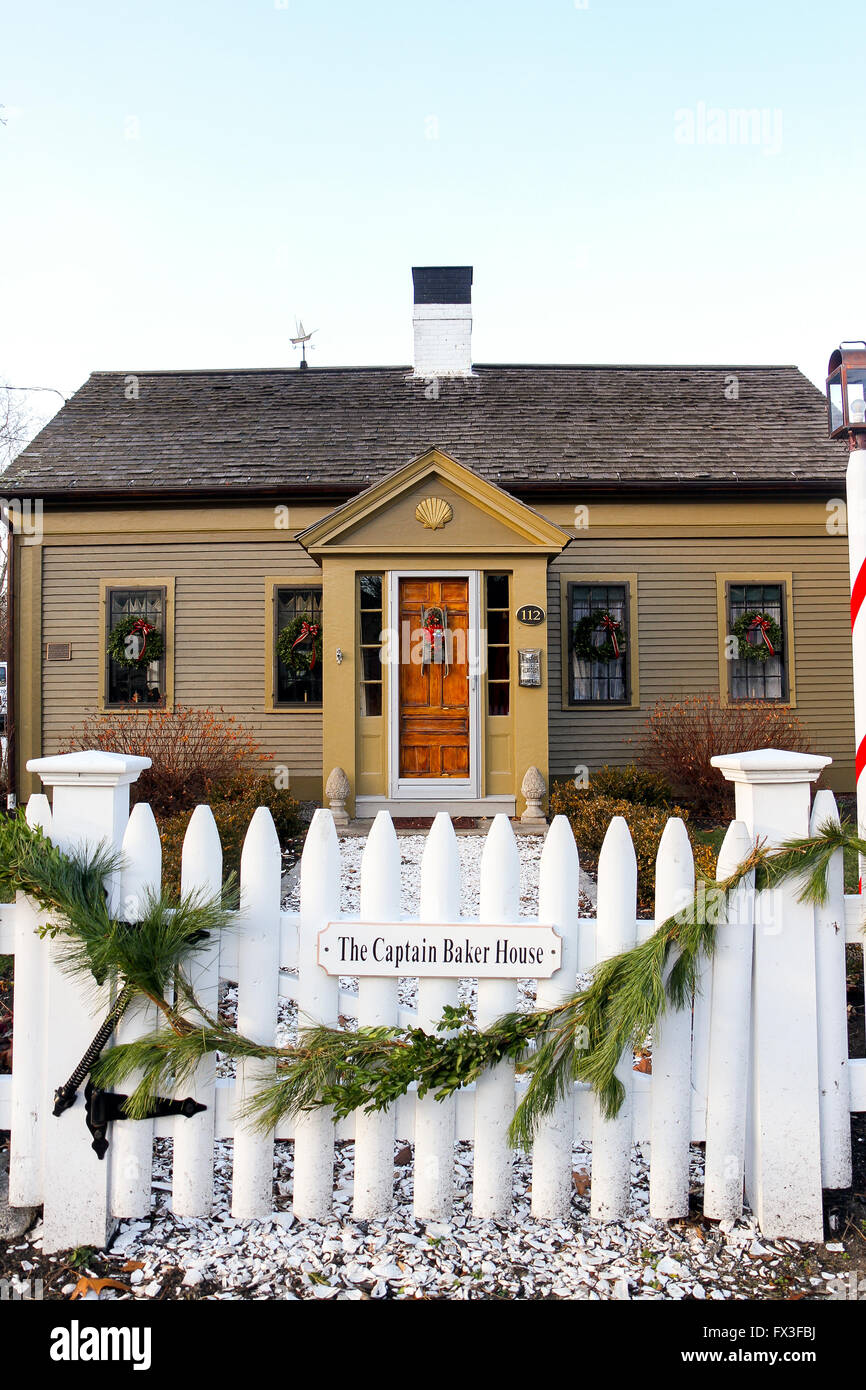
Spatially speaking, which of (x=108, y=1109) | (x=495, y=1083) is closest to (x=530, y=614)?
(x=495, y=1083)

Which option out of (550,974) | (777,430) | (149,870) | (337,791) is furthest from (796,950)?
(777,430)

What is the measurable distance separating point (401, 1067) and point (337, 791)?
20.5 feet

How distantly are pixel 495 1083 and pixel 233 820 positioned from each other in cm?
449

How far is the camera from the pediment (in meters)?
8.35

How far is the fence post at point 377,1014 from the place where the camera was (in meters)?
2.10

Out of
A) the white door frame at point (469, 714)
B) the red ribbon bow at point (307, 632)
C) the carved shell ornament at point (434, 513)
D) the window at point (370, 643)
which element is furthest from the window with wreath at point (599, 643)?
the red ribbon bow at point (307, 632)

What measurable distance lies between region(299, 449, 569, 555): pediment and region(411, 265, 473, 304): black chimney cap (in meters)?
5.61

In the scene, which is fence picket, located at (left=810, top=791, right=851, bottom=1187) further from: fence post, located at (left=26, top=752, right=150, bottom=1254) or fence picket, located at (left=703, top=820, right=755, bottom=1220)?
fence post, located at (left=26, top=752, right=150, bottom=1254)

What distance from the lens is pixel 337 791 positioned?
8.16m

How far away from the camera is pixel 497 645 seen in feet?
28.3

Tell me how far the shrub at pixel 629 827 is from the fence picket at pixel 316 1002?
2782 millimetres

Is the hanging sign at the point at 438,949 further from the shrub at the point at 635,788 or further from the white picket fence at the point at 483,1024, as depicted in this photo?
the shrub at the point at 635,788
